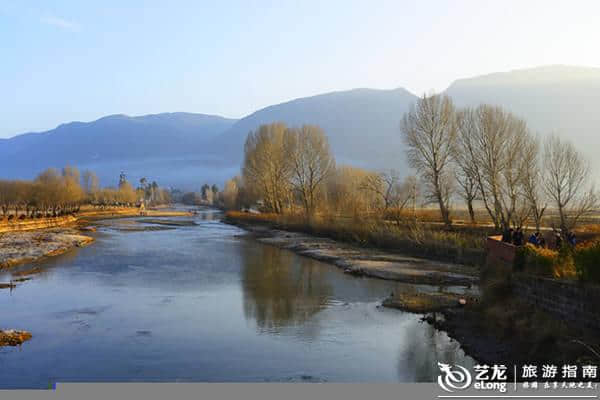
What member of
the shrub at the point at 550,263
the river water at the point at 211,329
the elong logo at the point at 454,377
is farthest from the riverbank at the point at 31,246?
the shrub at the point at 550,263

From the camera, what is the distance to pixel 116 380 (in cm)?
1216

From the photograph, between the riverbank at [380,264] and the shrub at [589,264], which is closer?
the shrub at [589,264]

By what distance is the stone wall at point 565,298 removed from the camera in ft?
39.5

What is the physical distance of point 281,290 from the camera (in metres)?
23.8

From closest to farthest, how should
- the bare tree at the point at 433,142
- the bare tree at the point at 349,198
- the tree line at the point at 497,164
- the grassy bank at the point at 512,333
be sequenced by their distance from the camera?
the grassy bank at the point at 512,333 → the tree line at the point at 497,164 → the bare tree at the point at 433,142 → the bare tree at the point at 349,198

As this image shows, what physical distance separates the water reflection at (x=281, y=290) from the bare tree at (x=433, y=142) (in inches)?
615

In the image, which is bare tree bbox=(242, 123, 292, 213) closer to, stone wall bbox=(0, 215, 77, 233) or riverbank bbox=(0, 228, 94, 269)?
stone wall bbox=(0, 215, 77, 233)

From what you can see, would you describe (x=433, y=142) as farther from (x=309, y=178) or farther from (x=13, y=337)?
(x=13, y=337)

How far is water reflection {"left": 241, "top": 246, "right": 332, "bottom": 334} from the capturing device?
1867 cm

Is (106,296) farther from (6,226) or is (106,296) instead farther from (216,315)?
(6,226)

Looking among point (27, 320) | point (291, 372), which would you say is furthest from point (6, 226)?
point (291, 372)

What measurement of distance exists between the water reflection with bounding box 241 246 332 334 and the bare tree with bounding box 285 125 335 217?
29205 mm

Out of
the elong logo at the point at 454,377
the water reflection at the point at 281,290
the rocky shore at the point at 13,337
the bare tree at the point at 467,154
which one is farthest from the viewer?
the bare tree at the point at 467,154

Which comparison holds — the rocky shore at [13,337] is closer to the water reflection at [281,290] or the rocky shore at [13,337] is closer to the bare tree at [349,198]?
the water reflection at [281,290]
